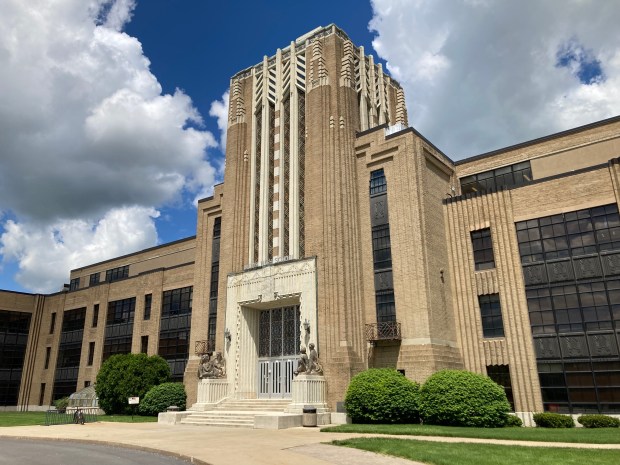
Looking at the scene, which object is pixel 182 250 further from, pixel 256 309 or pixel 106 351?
pixel 256 309

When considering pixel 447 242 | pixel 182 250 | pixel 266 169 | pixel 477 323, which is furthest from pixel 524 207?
pixel 182 250

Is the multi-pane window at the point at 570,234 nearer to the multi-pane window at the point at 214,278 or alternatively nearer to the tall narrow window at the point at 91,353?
the multi-pane window at the point at 214,278

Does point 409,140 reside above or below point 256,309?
above

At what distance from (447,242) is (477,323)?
5053mm

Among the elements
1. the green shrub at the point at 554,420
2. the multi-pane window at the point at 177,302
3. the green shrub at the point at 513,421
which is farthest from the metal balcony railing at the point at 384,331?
the multi-pane window at the point at 177,302

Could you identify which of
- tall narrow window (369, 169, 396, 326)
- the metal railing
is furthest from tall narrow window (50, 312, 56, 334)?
tall narrow window (369, 169, 396, 326)

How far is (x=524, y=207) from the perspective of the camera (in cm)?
2759

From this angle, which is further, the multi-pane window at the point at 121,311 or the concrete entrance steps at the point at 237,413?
the multi-pane window at the point at 121,311

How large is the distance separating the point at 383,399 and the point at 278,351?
29.7ft

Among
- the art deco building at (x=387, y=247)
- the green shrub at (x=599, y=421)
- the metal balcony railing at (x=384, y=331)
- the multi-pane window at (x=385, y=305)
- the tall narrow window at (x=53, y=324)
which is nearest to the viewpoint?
the green shrub at (x=599, y=421)

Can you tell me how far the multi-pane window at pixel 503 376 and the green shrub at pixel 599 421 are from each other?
3.56 metres

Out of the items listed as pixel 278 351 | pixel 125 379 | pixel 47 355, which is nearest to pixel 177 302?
pixel 125 379

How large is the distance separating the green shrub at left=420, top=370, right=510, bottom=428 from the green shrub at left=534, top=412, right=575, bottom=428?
181 cm

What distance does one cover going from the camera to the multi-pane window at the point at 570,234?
2491 cm
